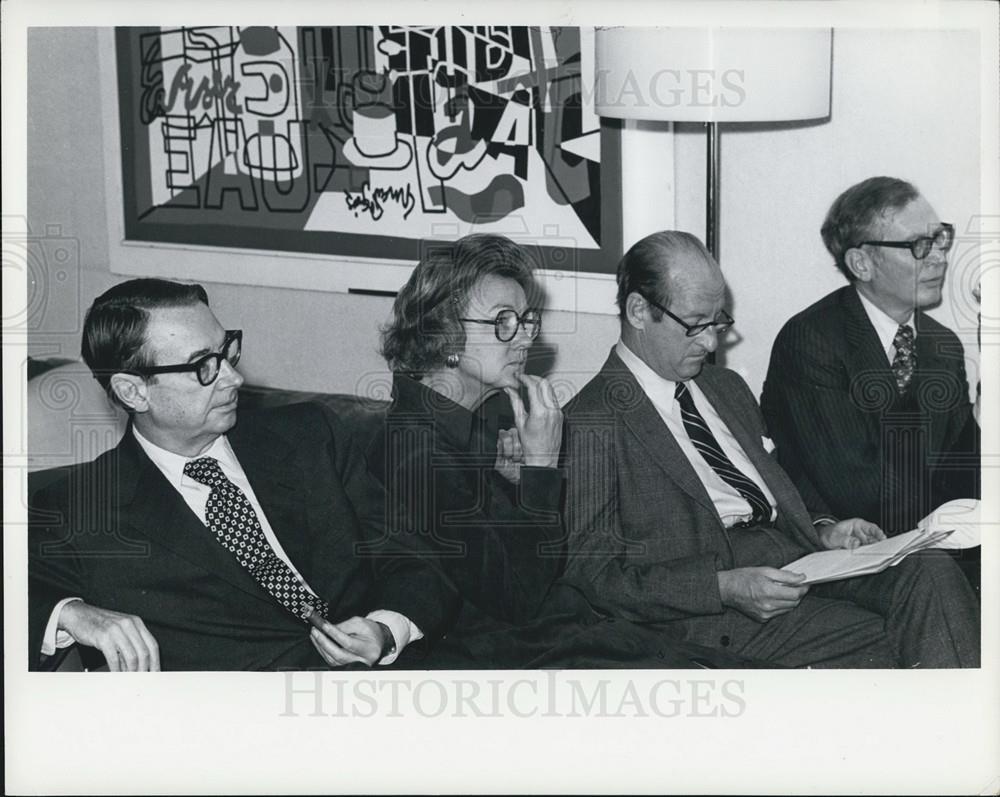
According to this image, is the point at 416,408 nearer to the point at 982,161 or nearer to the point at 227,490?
the point at 227,490

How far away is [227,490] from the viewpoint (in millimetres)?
3393

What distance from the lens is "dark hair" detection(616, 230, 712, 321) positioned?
3.50 metres

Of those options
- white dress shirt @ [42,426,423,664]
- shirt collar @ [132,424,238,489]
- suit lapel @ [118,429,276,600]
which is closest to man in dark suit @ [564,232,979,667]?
white dress shirt @ [42,426,423,664]

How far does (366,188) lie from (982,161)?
1.52 m

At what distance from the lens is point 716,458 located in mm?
3543

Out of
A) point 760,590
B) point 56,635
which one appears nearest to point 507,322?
point 760,590

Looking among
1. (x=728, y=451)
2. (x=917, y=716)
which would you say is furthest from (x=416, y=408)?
(x=917, y=716)

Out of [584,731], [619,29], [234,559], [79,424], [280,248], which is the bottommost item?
[584,731]

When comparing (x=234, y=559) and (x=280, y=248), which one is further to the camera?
(x=280, y=248)

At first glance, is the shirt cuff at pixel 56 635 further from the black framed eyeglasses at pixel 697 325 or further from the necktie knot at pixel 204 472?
the black framed eyeglasses at pixel 697 325

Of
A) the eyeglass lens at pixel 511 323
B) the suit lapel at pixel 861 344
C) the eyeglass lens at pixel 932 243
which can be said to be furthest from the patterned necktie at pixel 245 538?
the eyeglass lens at pixel 932 243

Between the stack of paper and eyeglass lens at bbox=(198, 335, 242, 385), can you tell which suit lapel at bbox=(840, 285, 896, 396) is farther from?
eyeglass lens at bbox=(198, 335, 242, 385)

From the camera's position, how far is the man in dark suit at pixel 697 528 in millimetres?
3428

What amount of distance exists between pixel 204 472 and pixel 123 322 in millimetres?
402
